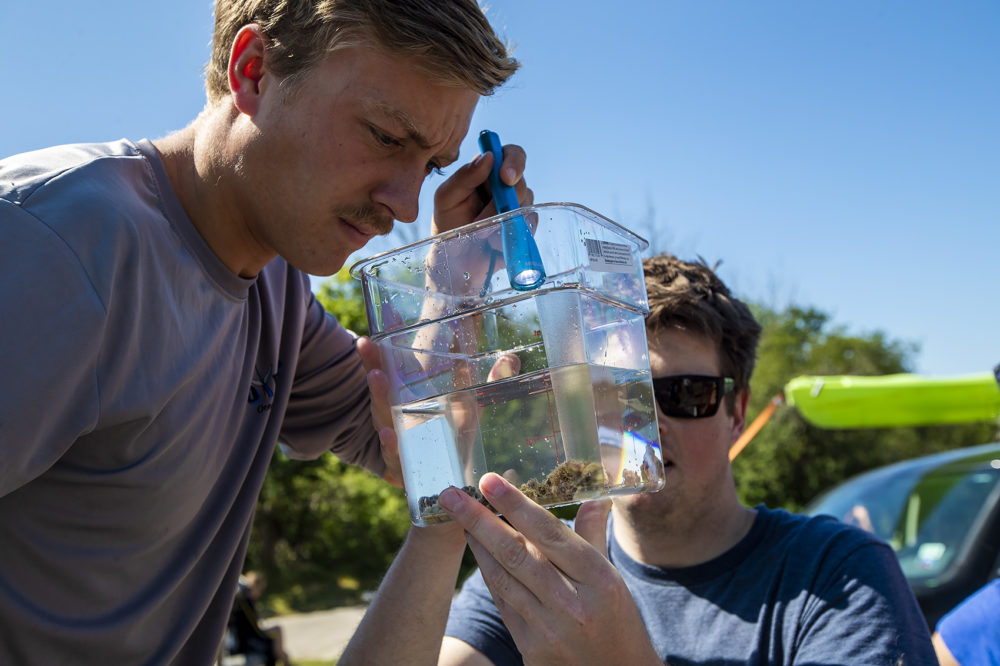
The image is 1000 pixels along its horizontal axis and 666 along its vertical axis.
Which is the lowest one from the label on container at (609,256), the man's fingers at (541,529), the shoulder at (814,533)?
the shoulder at (814,533)

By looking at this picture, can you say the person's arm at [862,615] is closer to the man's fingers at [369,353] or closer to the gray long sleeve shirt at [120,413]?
the man's fingers at [369,353]

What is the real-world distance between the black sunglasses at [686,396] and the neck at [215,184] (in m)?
1.18

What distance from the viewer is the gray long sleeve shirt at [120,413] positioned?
3.80 ft

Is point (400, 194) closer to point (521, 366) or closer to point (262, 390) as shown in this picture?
point (521, 366)

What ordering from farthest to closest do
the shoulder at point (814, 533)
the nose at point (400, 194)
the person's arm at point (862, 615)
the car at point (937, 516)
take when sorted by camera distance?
1. the car at point (937, 516)
2. the shoulder at point (814, 533)
3. the person's arm at point (862, 615)
4. the nose at point (400, 194)

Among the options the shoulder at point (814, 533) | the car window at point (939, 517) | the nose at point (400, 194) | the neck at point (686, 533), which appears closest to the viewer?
the nose at point (400, 194)

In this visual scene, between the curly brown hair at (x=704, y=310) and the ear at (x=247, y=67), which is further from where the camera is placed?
the curly brown hair at (x=704, y=310)

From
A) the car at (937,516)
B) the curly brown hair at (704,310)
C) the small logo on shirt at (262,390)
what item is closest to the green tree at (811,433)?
the car at (937,516)

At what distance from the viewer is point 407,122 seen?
4.88 ft

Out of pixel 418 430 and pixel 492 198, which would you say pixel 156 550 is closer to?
pixel 418 430

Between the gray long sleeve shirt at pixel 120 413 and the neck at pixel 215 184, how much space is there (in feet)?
0.15

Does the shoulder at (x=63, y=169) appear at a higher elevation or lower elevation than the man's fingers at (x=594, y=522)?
higher

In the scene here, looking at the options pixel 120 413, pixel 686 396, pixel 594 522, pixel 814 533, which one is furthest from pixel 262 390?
pixel 814 533

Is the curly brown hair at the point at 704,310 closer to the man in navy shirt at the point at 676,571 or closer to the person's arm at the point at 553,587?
the man in navy shirt at the point at 676,571
